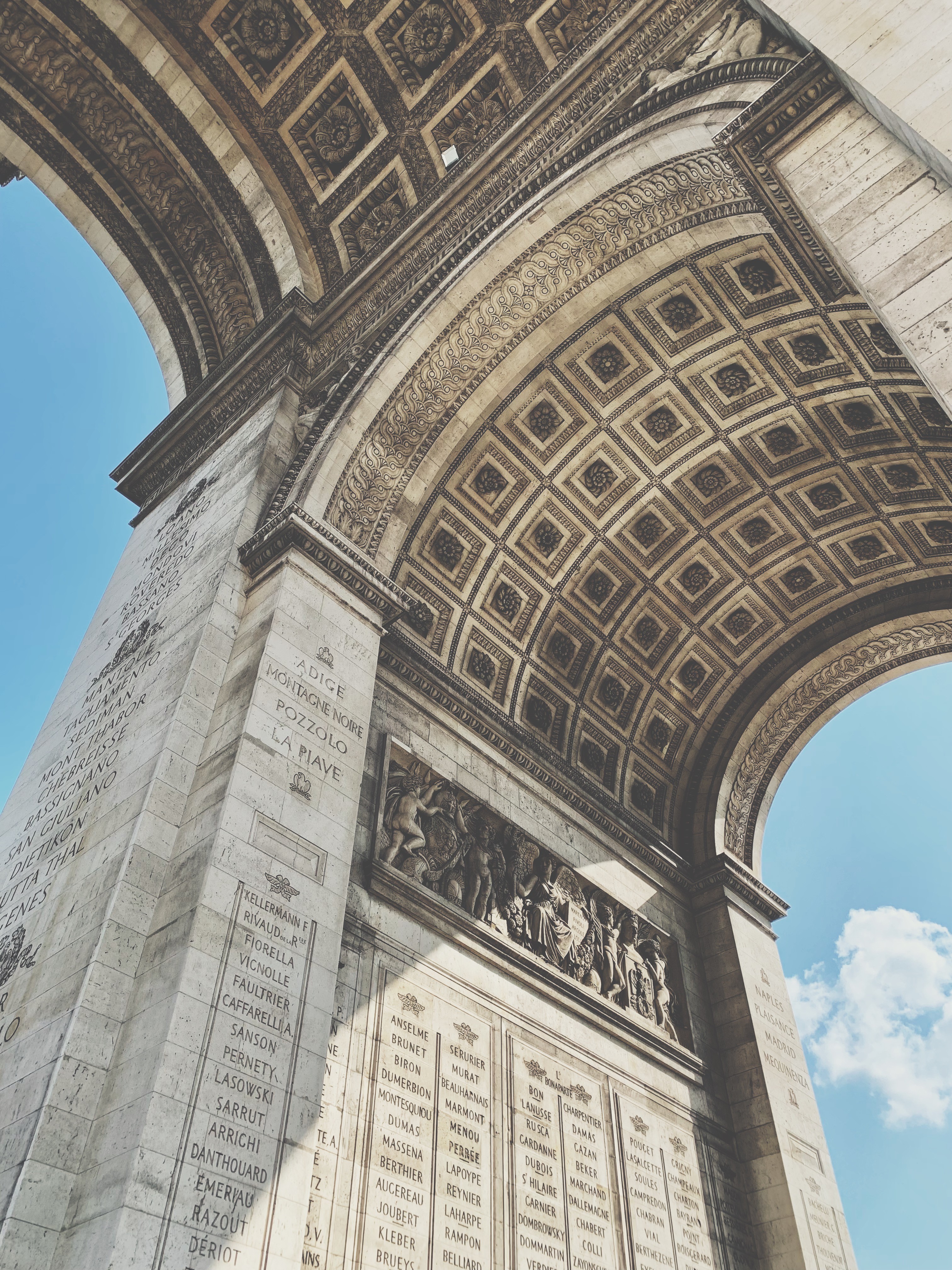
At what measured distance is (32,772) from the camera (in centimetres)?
1129

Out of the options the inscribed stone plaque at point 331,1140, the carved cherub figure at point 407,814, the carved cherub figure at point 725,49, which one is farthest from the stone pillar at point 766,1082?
the carved cherub figure at point 725,49

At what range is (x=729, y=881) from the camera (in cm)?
1494

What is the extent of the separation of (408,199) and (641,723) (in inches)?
339

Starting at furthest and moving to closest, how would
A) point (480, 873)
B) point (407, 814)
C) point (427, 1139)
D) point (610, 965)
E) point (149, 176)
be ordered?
point (149, 176)
point (610, 965)
point (480, 873)
point (407, 814)
point (427, 1139)

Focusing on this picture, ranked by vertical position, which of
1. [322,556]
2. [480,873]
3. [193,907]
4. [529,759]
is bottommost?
[193,907]

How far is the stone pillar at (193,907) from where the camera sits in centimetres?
612

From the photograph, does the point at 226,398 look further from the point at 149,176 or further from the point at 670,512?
the point at 670,512

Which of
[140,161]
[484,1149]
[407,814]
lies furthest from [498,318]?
[484,1149]

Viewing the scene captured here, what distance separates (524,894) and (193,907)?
546 centimetres

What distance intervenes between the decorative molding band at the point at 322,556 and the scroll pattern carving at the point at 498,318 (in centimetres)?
90

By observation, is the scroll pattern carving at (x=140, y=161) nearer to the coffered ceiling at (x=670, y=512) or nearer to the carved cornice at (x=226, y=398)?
the carved cornice at (x=226, y=398)

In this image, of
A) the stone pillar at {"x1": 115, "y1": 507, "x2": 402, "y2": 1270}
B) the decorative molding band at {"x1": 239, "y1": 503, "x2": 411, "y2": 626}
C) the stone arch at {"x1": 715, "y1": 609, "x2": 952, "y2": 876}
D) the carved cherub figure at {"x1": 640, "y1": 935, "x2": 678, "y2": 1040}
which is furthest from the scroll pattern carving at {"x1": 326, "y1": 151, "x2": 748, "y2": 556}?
the stone arch at {"x1": 715, "y1": 609, "x2": 952, "y2": 876}

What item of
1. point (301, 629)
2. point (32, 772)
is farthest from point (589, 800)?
point (32, 772)

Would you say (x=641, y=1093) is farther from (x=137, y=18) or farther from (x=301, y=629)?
(x=137, y=18)
